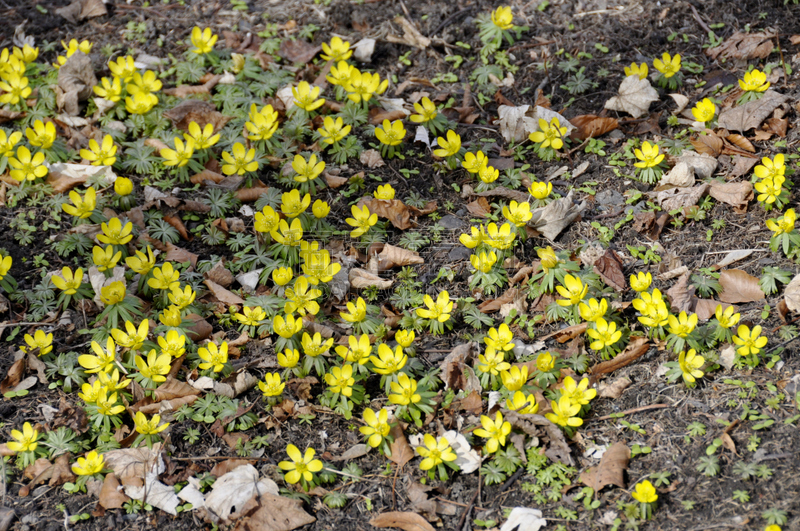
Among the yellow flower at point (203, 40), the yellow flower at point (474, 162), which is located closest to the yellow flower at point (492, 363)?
the yellow flower at point (474, 162)

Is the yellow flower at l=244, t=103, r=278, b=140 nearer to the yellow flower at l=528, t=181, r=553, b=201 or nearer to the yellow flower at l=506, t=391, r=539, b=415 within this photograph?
the yellow flower at l=528, t=181, r=553, b=201

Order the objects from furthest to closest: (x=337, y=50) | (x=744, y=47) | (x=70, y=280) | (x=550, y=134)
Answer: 1. (x=337, y=50)
2. (x=744, y=47)
3. (x=550, y=134)
4. (x=70, y=280)

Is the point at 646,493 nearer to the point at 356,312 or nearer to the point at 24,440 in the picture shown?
the point at 356,312

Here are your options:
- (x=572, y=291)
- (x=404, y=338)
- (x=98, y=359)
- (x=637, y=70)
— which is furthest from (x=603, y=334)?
→ (x=98, y=359)

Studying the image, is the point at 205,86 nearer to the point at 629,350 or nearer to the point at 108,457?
the point at 108,457

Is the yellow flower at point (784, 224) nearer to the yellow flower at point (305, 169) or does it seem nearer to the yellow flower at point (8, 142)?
the yellow flower at point (305, 169)

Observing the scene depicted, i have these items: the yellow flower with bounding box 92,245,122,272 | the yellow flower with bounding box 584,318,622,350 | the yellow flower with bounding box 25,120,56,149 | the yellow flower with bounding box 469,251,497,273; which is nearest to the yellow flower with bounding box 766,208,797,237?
the yellow flower with bounding box 584,318,622,350
